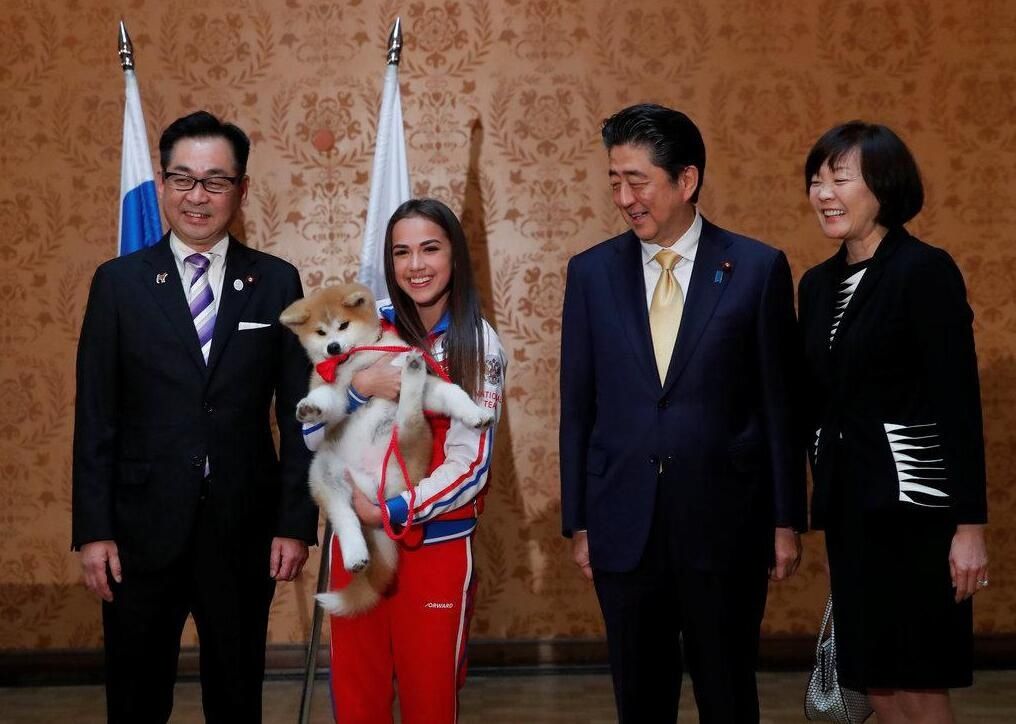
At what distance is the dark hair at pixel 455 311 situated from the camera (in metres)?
2.12

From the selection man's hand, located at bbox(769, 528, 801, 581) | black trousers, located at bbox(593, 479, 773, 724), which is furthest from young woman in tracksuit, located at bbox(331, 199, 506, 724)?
man's hand, located at bbox(769, 528, 801, 581)

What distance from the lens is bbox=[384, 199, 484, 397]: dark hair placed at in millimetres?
2117

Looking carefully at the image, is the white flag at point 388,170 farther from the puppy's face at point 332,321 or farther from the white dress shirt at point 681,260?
the white dress shirt at point 681,260

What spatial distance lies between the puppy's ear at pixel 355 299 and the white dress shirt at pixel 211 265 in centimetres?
30

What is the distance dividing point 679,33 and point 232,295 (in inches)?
91.3

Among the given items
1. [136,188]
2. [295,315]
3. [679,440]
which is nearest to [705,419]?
[679,440]

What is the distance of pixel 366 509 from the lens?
6.73ft

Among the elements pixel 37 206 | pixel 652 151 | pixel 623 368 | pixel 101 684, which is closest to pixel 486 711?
pixel 101 684

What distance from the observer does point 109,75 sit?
3.89m

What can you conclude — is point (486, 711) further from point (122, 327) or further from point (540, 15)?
point (540, 15)

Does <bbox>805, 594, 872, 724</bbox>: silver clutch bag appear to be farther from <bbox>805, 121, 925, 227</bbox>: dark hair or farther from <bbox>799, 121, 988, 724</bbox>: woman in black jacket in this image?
<bbox>805, 121, 925, 227</bbox>: dark hair

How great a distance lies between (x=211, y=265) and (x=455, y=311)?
0.55 metres

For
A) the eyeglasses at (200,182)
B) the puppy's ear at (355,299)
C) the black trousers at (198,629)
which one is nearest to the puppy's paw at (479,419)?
the puppy's ear at (355,299)

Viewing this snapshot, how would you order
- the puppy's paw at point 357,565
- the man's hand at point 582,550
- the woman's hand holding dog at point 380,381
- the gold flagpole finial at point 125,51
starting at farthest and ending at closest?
the gold flagpole finial at point 125,51
the man's hand at point 582,550
the woman's hand holding dog at point 380,381
the puppy's paw at point 357,565
